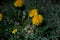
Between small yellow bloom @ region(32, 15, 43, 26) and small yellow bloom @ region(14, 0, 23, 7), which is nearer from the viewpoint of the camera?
small yellow bloom @ region(32, 15, 43, 26)

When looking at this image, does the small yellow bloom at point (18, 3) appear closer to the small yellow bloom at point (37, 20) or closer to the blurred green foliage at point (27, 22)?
the blurred green foliage at point (27, 22)

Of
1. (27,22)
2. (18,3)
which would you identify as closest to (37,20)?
(27,22)

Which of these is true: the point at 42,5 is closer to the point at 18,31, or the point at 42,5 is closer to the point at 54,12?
the point at 54,12

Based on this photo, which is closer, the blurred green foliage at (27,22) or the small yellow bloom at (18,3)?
the blurred green foliage at (27,22)

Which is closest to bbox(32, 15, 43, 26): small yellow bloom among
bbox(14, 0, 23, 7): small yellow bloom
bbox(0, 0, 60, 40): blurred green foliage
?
bbox(0, 0, 60, 40): blurred green foliage

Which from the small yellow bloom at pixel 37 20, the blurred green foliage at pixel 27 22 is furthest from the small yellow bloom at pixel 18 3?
the small yellow bloom at pixel 37 20

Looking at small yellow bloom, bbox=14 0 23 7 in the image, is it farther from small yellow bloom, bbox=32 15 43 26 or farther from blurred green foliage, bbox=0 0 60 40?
small yellow bloom, bbox=32 15 43 26

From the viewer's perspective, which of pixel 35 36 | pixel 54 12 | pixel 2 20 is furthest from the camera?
pixel 54 12

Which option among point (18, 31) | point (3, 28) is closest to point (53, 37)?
point (18, 31)
